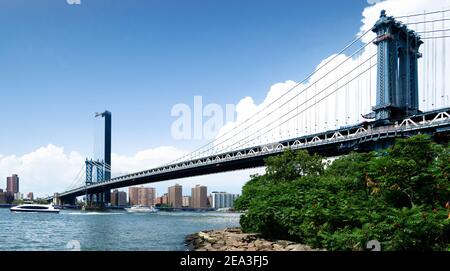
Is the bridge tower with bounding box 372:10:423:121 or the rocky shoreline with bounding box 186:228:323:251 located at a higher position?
the bridge tower with bounding box 372:10:423:121

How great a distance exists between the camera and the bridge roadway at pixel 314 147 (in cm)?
3050

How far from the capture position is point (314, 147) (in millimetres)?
41188

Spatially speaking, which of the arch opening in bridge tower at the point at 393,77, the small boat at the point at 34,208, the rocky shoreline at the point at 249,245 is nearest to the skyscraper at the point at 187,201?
the small boat at the point at 34,208

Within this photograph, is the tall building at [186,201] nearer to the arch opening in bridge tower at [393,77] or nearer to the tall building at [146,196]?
the tall building at [146,196]

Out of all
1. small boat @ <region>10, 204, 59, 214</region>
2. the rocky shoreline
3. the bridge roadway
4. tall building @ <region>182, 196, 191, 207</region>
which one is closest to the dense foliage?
the rocky shoreline

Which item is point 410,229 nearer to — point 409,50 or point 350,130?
point 409,50

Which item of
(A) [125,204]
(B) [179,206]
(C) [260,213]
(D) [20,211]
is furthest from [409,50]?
(B) [179,206]

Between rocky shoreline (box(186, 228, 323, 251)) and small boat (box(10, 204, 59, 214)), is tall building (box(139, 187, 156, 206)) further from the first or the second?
rocky shoreline (box(186, 228, 323, 251))

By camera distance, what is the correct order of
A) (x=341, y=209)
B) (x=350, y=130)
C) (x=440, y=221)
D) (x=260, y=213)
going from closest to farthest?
(x=440, y=221) → (x=341, y=209) → (x=260, y=213) → (x=350, y=130)

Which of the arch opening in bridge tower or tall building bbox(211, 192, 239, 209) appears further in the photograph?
tall building bbox(211, 192, 239, 209)

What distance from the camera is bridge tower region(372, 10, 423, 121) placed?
22906 mm
